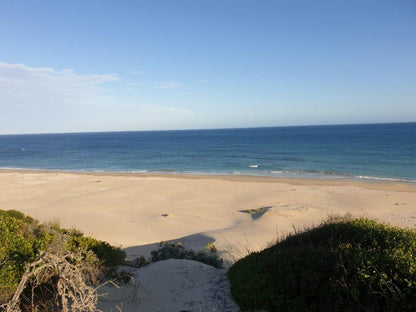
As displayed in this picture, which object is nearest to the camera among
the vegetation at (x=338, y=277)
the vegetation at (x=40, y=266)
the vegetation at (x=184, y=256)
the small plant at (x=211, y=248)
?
the vegetation at (x=338, y=277)

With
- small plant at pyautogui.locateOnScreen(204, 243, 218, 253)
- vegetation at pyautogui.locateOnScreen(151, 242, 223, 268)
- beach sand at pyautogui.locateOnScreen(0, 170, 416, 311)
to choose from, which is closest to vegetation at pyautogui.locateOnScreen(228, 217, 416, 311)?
vegetation at pyautogui.locateOnScreen(151, 242, 223, 268)

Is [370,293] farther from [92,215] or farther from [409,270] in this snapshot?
[92,215]

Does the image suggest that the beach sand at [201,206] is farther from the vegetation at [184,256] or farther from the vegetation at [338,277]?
the vegetation at [338,277]

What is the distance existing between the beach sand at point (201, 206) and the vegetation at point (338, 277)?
435 centimetres

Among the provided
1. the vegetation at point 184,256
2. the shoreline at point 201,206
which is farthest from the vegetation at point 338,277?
the shoreline at point 201,206

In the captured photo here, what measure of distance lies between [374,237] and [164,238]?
9068 mm

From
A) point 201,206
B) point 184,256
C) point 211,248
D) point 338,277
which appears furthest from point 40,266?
point 201,206

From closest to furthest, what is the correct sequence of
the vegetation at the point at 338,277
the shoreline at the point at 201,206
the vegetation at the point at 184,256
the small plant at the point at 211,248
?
the vegetation at the point at 338,277 → the vegetation at the point at 184,256 → the small plant at the point at 211,248 → the shoreline at the point at 201,206

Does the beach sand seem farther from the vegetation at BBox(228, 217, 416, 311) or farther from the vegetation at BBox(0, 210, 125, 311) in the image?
the vegetation at BBox(228, 217, 416, 311)

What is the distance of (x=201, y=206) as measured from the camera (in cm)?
1867

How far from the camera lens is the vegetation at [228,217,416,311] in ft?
13.0

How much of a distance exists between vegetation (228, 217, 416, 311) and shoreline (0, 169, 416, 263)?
3.17 meters

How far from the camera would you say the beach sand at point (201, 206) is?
41.4 feet

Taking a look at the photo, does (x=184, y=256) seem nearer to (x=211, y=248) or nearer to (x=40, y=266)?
(x=211, y=248)
